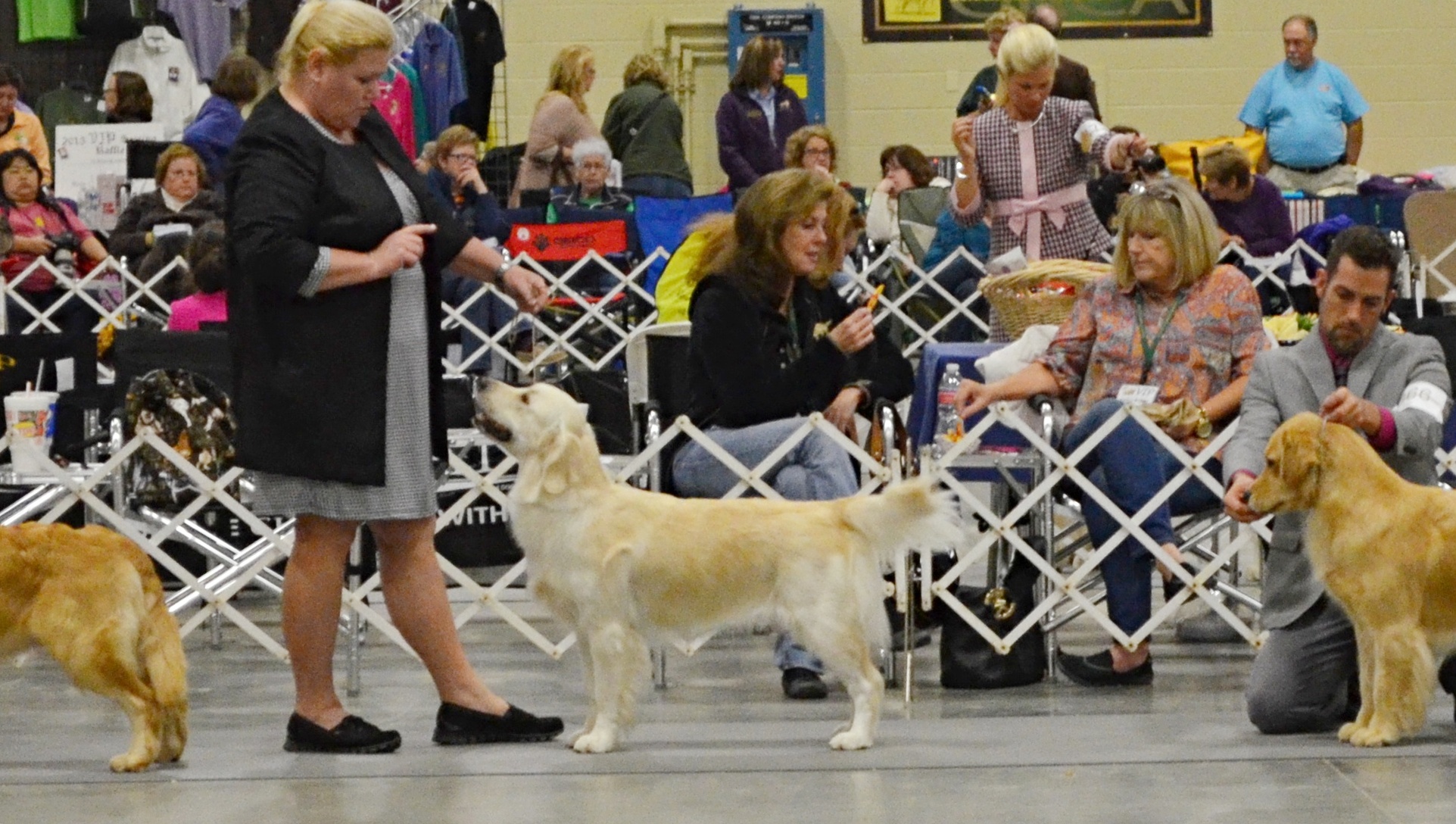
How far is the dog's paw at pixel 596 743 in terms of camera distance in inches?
154

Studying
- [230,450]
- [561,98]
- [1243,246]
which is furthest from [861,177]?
[230,450]

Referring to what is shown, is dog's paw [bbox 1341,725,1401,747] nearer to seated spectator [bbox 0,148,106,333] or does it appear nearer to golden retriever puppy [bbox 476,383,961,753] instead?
golden retriever puppy [bbox 476,383,961,753]

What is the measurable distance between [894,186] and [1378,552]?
569cm

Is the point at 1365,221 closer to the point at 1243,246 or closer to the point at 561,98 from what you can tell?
the point at 1243,246

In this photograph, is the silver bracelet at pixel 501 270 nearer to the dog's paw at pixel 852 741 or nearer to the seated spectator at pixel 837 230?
the seated spectator at pixel 837 230

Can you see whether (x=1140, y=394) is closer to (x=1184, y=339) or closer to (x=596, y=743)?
(x=1184, y=339)

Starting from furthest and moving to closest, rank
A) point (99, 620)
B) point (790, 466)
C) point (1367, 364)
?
1. point (790, 466)
2. point (1367, 364)
3. point (99, 620)

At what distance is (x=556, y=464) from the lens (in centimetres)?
390

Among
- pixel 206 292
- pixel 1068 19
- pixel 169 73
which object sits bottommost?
A: pixel 206 292

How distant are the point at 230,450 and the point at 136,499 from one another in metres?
0.27

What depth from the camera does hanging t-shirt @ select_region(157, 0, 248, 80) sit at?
36.7ft

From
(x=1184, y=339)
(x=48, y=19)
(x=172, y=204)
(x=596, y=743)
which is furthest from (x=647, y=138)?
(x=596, y=743)

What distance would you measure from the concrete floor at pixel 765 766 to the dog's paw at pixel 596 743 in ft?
0.09

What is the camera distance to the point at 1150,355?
4832mm
